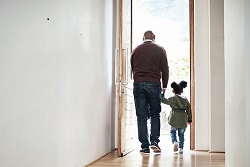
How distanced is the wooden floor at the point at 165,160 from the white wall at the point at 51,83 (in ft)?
0.59

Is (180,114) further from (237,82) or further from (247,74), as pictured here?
(247,74)

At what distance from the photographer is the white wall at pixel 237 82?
226 cm

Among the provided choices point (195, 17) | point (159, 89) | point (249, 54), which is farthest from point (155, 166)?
point (195, 17)

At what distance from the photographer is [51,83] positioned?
8.23ft

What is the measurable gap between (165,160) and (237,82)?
4.79ft

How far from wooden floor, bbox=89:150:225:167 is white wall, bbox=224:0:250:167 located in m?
0.45

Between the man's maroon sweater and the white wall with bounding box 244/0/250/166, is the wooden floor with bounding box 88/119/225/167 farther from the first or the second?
the white wall with bounding box 244/0/250/166

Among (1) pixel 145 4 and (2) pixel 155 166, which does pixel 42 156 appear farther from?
(1) pixel 145 4

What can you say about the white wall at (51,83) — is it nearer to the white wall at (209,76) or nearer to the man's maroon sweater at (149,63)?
the man's maroon sweater at (149,63)

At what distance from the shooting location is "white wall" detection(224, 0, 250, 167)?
7.43 ft

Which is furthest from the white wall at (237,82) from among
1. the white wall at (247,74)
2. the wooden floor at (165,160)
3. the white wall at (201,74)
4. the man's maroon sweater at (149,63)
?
the white wall at (201,74)

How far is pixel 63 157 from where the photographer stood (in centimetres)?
273

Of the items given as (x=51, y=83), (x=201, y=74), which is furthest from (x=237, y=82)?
(x=201, y=74)

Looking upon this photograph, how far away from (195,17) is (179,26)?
3692mm
